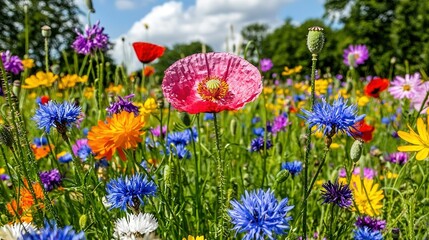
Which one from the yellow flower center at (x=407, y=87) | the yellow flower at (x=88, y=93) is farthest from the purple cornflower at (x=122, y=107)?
the yellow flower center at (x=407, y=87)

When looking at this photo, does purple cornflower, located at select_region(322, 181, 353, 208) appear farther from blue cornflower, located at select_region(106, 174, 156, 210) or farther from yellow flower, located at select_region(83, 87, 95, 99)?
yellow flower, located at select_region(83, 87, 95, 99)

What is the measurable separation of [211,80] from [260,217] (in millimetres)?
342

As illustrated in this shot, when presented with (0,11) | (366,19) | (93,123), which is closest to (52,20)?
(0,11)

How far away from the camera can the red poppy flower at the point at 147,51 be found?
1.59m

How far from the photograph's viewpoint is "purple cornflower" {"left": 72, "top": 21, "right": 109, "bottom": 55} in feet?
5.94

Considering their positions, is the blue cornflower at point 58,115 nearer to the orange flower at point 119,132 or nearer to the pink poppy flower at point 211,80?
the orange flower at point 119,132

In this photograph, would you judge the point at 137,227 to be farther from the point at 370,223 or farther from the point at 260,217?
the point at 370,223

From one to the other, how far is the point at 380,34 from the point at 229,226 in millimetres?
22052

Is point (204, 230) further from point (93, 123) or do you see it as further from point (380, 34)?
point (380, 34)

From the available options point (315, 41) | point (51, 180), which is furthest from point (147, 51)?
point (315, 41)

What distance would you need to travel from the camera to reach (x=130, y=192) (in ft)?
3.36

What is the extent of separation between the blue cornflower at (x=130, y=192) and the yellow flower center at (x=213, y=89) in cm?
23

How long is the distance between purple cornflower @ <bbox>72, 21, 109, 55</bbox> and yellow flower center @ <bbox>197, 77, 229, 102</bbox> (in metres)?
0.87

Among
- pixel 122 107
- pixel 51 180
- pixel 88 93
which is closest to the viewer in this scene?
pixel 122 107
